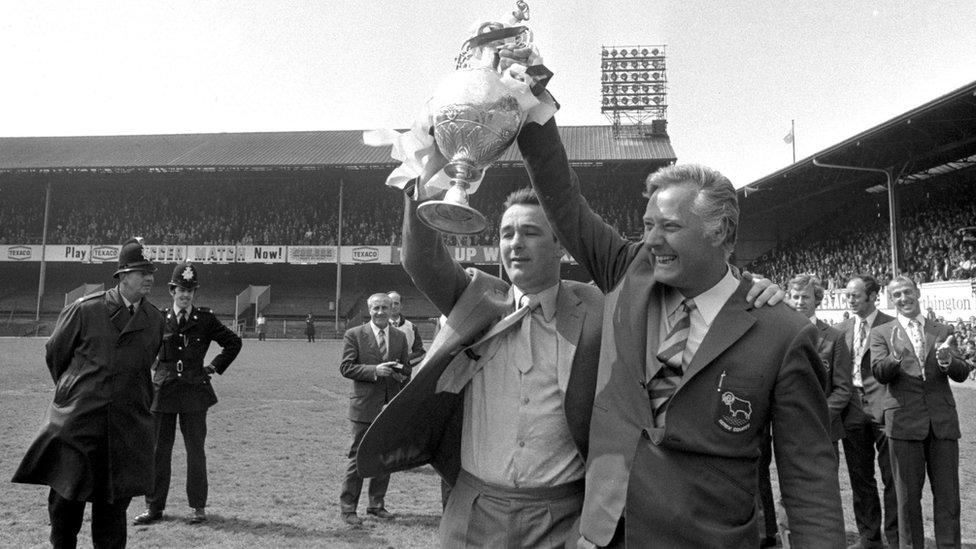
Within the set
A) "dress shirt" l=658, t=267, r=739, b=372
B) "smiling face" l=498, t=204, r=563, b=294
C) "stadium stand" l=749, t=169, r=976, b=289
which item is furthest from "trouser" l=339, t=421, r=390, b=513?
"stadium stand" l=749, t=169, r=976, b=289

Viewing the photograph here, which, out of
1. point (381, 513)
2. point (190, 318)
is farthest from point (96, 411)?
point (381, 513)

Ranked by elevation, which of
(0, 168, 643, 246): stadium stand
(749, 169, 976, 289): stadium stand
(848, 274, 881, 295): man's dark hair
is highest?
(0, 168, 643, 246): stadium stand

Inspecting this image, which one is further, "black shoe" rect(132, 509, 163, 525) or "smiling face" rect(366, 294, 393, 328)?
"smiling face" rect(366, 294, 393, 328)

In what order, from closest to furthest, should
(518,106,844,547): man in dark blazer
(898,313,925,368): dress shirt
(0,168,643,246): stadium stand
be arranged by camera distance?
(518,106,844,547): man in dark blazer, (898,313,925,368): dress shirt, (0,168,643,246): stadium stand

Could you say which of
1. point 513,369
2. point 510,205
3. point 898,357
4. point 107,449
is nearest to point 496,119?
point 510,205

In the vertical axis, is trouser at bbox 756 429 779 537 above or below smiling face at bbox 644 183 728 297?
below

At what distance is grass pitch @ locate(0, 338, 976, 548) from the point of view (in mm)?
4879

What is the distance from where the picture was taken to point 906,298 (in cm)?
460

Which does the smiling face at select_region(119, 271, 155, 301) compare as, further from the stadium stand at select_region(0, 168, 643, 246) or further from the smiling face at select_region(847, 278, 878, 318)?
the stadium stand at select_region(0, 168, 643, 246)

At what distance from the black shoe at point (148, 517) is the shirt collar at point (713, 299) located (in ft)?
15.6

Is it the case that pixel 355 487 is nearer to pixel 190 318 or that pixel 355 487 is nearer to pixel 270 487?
pixel 270 487

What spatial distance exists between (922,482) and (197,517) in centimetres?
512

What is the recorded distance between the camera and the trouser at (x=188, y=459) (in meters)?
5.18

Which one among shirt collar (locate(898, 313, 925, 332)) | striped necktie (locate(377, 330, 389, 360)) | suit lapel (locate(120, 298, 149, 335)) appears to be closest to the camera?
suit lapel (locate(120, 298, 149, 335))
